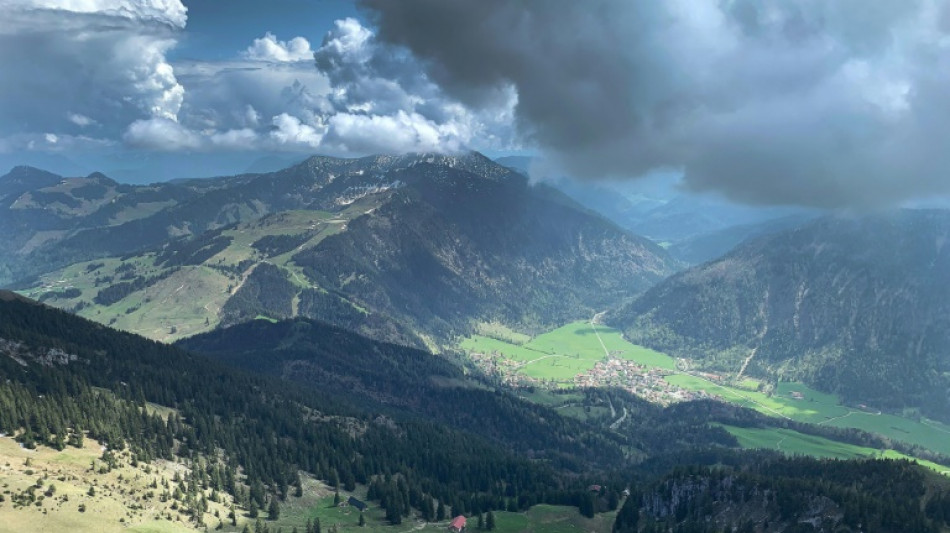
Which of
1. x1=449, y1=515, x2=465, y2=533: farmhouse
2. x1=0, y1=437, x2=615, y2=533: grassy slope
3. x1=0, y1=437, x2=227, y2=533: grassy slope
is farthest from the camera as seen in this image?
x1=449, y1=515, x2=465, y2=533: farmhouse

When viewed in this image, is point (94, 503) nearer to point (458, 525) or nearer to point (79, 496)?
point (79, 496)

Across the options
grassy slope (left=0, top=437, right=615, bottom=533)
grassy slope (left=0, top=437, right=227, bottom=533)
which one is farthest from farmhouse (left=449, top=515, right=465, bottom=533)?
grassy slope (left=0, top=437, right=227, bottom=533)

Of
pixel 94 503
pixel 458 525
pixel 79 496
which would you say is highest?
pixel 79 496

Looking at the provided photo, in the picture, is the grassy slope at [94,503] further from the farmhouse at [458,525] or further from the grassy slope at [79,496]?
the farmhouse at [458,525]

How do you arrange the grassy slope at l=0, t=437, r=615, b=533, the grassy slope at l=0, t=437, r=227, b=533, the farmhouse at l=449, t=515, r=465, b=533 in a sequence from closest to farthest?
the grassy slope at l=0, t=437, r=227, b=533 → the grassy slope at l=0, t=437, r=615, b=533 → the farmhouse at l=449, t=515, r=465, b=533

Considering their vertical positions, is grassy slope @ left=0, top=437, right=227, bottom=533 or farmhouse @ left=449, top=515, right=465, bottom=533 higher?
grassy slope @ left=0, top=437, right=227, bottom=533

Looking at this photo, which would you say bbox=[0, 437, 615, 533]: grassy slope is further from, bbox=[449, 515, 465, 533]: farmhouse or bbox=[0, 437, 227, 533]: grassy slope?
bbox=[449, 515, 465, 533]: farmhouse

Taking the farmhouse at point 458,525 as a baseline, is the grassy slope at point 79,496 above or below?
above

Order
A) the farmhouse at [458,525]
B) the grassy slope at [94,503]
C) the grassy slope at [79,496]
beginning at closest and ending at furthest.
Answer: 1. the grassy slope at [79,496]
2. the grassy slope at [94,503]
3. the farmhouse at [458,525]

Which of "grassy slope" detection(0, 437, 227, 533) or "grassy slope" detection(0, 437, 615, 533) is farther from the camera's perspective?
"grassy slope" detection(0, 437, 615, 533)

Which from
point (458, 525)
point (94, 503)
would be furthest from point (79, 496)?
point (458, 525)

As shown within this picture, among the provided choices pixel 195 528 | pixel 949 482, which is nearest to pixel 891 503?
pixel 949 482

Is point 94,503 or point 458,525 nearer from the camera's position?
point 94,503

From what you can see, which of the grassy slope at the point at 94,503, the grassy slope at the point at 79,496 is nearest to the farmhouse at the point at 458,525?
the grassy slope at the point at 94,503
